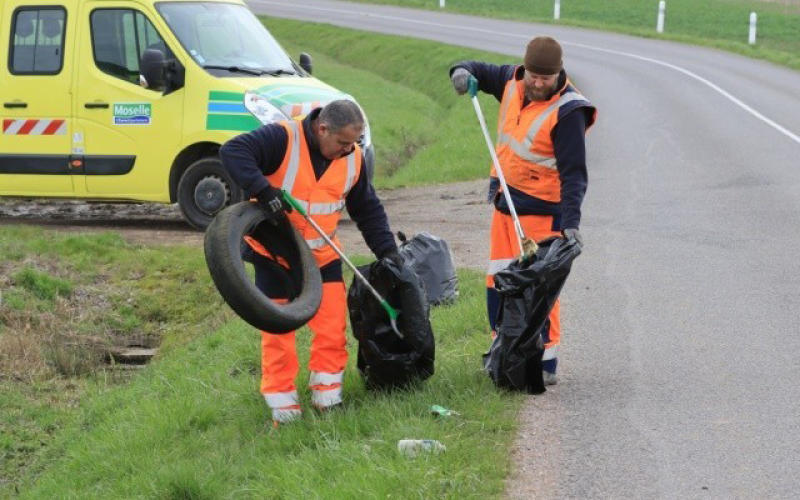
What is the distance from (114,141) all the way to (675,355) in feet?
21.8

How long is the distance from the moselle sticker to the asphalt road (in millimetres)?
4206

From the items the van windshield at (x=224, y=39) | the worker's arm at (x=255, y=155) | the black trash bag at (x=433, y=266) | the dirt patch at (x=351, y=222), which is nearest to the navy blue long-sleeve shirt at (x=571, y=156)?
the worker's arm at (x=255, y=155)

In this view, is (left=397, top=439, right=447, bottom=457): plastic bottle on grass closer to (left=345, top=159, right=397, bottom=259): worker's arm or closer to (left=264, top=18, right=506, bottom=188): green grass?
(left=345, top=159, right=397, bottom=259): worker's arm

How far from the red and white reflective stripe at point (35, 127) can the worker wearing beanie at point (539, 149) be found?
6.47m

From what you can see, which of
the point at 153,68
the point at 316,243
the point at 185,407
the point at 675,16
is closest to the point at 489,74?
the point at 316,243

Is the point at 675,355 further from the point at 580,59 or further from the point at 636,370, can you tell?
the point at 580,59

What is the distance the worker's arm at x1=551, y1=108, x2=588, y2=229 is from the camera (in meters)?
6.70

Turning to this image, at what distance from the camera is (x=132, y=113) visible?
12500mm

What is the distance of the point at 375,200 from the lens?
23.3 feet

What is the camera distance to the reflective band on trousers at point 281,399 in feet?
22.6

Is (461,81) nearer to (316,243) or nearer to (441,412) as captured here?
(316,243)

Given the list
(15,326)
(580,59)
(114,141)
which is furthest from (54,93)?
(580,59)

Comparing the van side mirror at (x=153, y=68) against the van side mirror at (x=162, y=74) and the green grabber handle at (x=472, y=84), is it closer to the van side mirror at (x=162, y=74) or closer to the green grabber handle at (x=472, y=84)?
the van side mirror at (x=162, y=74)

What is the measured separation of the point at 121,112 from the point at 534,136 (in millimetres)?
6602
